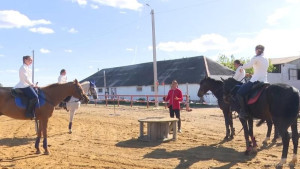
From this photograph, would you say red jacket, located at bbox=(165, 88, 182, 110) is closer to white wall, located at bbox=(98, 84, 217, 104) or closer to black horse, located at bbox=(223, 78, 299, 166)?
black horse, located at bbox=(223, 78, 299, 166)

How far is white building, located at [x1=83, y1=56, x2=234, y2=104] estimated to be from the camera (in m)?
35.0

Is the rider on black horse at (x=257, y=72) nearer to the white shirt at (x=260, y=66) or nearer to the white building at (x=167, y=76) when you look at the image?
the white shirt at (x=260, y=66)

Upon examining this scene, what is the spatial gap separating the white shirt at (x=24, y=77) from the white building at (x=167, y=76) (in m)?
23.8

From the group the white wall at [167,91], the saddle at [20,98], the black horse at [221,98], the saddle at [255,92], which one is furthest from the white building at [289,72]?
the saddle at [20,98]

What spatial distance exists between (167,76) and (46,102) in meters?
31.5

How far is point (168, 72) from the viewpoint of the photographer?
40.5m

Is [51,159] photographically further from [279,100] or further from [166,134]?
[279,100]

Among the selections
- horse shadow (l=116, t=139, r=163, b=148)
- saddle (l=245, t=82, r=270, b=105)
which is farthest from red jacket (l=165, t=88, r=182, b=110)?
saddle (l=245, t=82, r=270, b=105)

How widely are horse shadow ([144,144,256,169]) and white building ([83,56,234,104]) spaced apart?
22.8 metres

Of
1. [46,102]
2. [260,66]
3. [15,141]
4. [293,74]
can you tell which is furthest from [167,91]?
[260,66]

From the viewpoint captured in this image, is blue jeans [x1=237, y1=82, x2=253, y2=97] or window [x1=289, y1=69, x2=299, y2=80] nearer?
blue jeans [x1=237, y1=82, x2=253, y2=97]

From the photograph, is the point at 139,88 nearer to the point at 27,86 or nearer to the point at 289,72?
the point at 289,72

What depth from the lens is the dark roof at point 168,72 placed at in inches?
1433

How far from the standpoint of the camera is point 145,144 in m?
9.20
